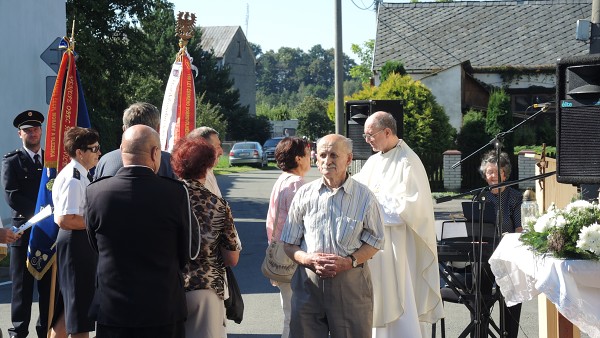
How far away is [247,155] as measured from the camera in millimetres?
51844

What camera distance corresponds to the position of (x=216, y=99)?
6894 centimetres

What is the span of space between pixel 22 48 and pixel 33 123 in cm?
1118

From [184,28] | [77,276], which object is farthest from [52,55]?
[77,276]

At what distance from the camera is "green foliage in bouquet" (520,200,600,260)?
580 centimetres

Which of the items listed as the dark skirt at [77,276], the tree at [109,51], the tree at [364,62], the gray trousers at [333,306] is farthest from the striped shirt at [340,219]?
the tree at [364,62]

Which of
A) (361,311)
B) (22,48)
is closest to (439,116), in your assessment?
(22,48)

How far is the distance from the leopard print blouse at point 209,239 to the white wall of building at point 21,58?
12746 mm

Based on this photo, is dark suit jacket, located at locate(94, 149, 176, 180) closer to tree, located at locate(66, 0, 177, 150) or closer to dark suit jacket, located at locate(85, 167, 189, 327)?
dark suit jacket, located at locate(85, 167, 189, 327)

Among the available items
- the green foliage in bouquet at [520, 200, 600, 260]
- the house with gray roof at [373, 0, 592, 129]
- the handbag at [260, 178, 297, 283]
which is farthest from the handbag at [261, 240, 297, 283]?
the house with gray roof at [373, 0, 592, 129]

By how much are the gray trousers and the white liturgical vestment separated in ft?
4.02

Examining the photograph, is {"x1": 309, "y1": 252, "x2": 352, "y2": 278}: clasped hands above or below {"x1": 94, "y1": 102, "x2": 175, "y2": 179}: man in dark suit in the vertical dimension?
below

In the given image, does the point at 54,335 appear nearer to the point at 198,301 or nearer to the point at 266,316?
the point at 198,301

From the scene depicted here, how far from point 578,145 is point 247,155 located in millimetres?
45361

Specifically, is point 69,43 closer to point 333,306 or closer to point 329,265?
point 329,265
